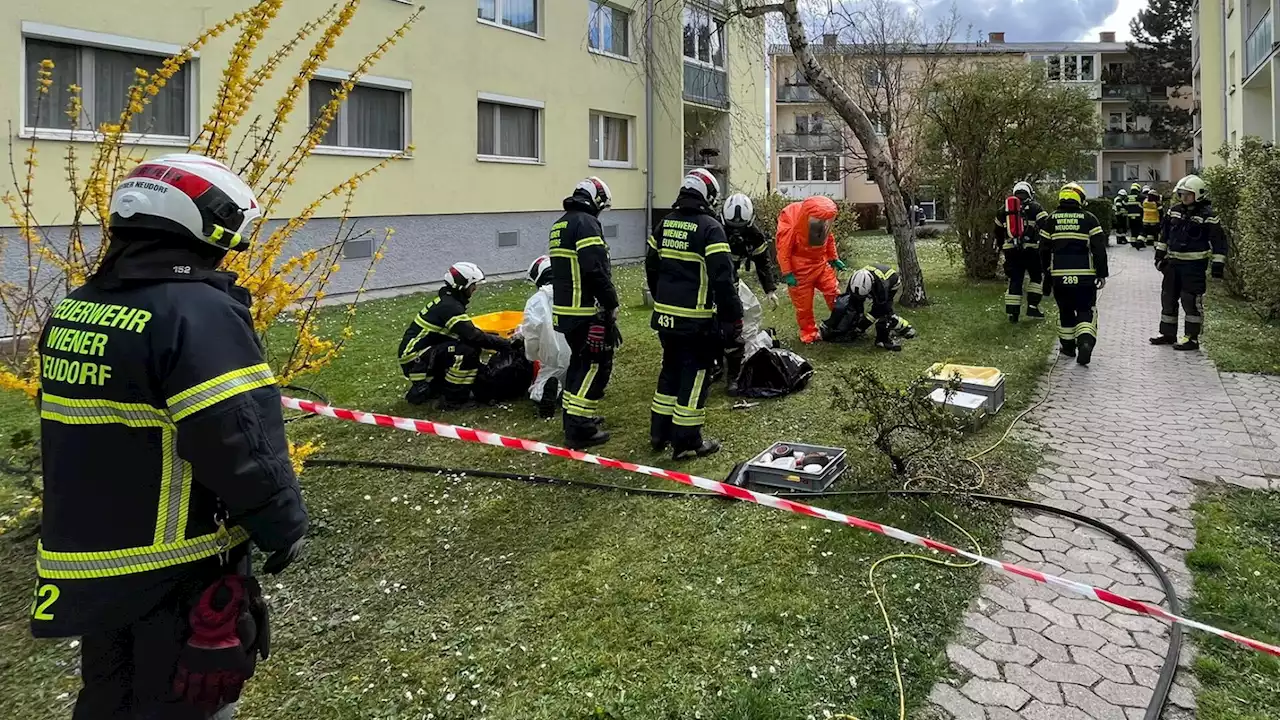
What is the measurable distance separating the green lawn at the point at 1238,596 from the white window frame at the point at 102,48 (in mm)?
10704

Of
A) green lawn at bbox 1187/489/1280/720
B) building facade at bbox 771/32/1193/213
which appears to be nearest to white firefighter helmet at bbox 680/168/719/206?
green lawn at bbox 1187/489/1280/720

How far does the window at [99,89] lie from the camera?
35.5 feet

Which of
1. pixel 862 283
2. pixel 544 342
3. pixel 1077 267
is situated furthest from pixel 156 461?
pixel 1077 267

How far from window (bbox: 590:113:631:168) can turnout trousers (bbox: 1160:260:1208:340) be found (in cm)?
1364

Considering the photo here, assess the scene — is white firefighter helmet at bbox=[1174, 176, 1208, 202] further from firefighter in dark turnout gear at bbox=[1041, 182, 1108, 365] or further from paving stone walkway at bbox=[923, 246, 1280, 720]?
paving stone walkway at bbox=[923, 246, 1280, 720]

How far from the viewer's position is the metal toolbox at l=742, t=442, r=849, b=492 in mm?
4977

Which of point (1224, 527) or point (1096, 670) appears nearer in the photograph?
point (1096, 670)

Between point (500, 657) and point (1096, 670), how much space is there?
2.38 meters

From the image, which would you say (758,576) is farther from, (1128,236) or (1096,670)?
(1128,236)

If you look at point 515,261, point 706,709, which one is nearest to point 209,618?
point 706,709

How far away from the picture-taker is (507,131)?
18234 millimetres

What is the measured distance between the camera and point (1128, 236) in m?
26.9

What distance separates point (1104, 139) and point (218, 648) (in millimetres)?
49813

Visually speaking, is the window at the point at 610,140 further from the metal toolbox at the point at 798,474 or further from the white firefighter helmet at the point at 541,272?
the metal toolbox at the point at 798,474
